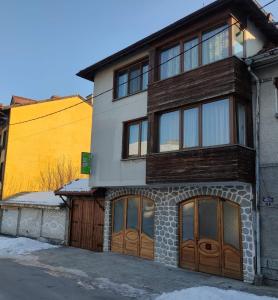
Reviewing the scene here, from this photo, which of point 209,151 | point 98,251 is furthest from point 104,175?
point 209,151

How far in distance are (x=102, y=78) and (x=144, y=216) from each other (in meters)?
6.88

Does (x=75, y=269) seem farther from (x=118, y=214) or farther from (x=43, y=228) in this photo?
(x=43, y=228)

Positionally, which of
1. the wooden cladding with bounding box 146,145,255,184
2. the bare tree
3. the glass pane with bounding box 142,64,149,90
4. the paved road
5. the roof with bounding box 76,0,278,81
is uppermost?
the roof with bounding box 76,0,278,81

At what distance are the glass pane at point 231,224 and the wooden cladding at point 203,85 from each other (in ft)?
11.7

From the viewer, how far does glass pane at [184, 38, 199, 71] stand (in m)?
12.5

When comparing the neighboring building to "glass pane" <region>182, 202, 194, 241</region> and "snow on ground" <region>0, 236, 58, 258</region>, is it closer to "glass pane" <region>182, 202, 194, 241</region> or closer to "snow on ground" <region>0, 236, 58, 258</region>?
"glass pane" <region>182, 202, 194, 241</region>

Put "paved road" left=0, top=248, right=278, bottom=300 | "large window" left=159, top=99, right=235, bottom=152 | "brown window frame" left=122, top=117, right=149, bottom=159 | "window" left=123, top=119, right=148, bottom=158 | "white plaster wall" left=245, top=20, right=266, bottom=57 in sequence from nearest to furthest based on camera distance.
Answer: "paved road" left=0, top=248, right=278, bottom=300 → "large window" left=159, top=99, right=235, bottom=152 → "white plaster wall" left=245, top=20, right=266, bottom=57 → "window" left=123, top=119, right=148, bottom=158 → "brown window frame" left=122, top=117, right=149, bottom=159

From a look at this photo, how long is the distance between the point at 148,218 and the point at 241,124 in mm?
5477

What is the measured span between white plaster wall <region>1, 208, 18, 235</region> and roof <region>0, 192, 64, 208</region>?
64 cm

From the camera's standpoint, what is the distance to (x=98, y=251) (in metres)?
16.4

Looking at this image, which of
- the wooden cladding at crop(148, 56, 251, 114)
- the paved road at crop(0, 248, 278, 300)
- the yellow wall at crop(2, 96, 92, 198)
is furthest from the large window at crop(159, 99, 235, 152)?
the yellow wall at crop(2, 96, 92, 198)

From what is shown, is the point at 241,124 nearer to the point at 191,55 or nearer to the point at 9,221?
the point at 191,55

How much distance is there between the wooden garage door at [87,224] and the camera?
16750mm

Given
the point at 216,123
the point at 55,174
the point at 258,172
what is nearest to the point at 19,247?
the point at 55,174
